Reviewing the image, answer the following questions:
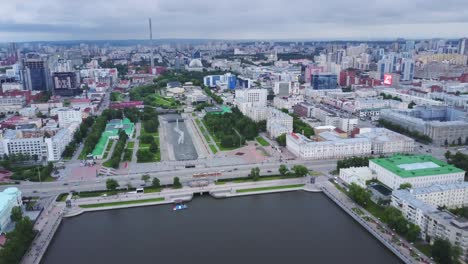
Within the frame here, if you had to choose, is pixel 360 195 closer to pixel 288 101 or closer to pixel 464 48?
pixel 288 101

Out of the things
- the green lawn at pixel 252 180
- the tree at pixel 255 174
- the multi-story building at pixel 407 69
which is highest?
the multi-story building at pixel 407 69

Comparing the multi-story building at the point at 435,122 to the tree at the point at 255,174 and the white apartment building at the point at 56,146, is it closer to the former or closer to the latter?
the tree at the point at 255,174

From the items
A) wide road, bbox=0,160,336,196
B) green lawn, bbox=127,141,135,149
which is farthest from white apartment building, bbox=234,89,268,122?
wide road, bbox=0,160,336,196

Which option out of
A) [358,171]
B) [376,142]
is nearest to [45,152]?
[358,171]

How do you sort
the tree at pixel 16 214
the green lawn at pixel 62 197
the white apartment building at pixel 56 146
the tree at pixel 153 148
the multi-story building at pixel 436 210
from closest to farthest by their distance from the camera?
the multi-story building at pixel 436 210
the tree at pixel 16 214
the green lawn at pixel 62 197
the white apartment building at pixel 56 146
the tree at pixel 153 148

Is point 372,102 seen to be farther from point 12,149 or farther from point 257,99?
point 12,149

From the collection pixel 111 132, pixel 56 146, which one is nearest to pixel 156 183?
pixel 56 146

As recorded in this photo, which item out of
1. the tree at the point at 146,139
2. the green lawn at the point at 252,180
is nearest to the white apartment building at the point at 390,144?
the green lawn at the point at 252,180
